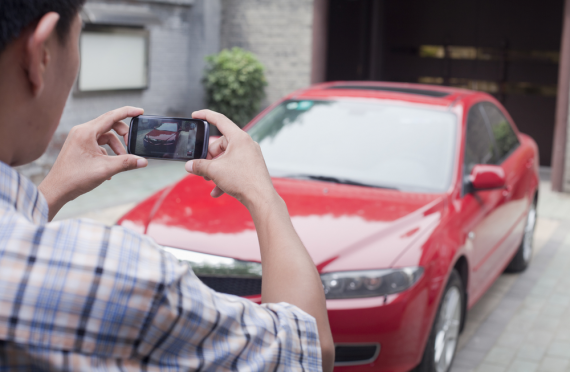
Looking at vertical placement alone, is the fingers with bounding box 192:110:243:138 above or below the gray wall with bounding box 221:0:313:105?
below

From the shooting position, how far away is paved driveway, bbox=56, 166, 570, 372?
4.04 meters

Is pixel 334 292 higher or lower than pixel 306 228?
lower

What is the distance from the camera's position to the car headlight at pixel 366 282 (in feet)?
9.70

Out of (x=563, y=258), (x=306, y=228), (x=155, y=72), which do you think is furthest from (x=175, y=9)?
(x=306, y=228)

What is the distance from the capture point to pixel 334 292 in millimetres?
2957

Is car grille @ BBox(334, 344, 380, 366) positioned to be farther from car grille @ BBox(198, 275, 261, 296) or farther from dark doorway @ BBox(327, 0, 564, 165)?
dark doorway @ BBox(327, 0, 564, 165)

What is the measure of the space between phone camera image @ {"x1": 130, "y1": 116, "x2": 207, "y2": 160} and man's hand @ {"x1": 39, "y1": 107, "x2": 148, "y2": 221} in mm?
206

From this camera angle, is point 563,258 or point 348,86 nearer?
point 348,86

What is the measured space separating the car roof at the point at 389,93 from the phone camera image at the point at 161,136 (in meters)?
2.95

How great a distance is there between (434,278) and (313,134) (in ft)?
4.76

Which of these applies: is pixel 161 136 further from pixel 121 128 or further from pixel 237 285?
pixel 237 285

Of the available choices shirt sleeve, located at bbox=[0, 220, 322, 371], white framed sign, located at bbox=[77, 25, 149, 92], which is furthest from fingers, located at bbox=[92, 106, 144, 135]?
white framed sign, located at bbox=[77, 25, 149, 92]

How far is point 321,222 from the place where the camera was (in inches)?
129

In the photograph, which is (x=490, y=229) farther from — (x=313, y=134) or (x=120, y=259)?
(x=120, y=259)
